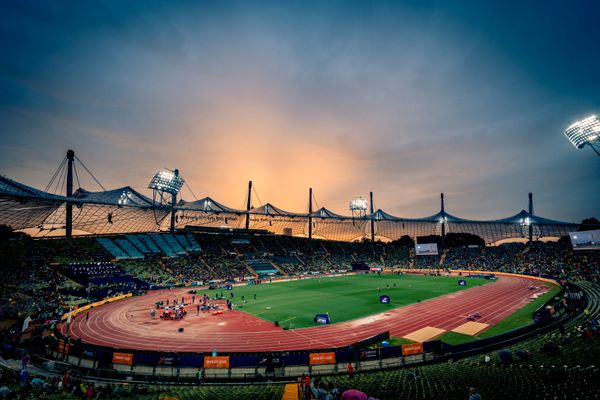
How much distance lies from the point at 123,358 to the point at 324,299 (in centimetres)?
2899

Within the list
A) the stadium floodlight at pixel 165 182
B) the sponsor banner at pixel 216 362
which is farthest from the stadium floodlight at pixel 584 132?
the stadium floodlight at pixel 165 182

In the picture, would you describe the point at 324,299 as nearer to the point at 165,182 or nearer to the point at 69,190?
the point at 165,182

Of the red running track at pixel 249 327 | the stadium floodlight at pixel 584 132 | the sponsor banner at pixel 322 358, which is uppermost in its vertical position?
the stadium floodlight at pixel 584 132

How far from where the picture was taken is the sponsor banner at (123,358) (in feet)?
65.8

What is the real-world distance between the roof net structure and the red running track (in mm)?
22184


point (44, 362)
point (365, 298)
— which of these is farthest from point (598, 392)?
point (365, 298)

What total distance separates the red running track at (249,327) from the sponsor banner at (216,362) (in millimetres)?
5263

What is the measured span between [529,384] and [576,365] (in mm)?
4314

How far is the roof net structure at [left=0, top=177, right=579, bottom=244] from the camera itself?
49.0 m

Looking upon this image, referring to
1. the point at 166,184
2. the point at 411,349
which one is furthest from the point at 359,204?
the point at 411,349

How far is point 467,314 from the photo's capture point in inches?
1307

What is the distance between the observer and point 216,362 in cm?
1955

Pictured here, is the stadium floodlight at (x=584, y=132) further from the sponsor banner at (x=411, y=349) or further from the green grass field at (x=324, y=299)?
the sponsor banner at (x=411, y=349)

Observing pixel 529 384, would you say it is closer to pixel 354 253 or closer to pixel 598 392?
pixel 598 392
